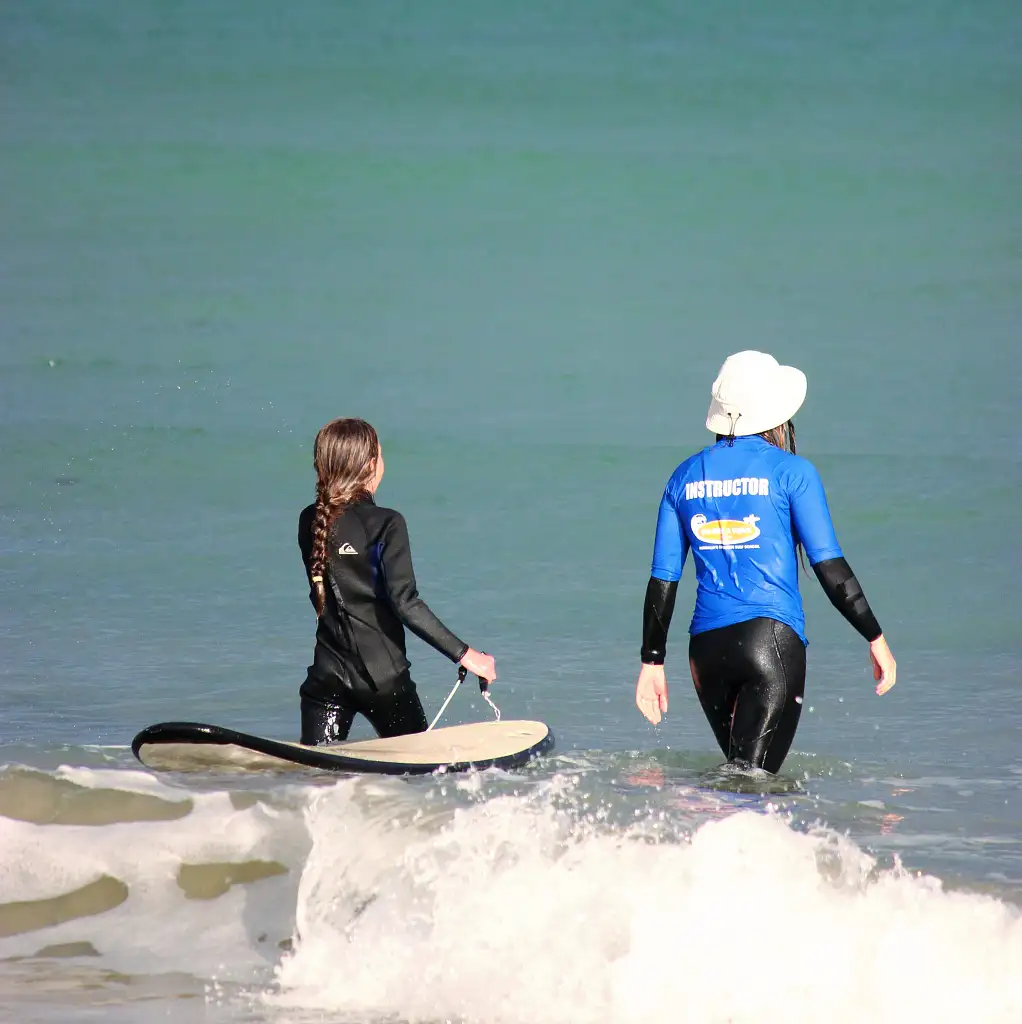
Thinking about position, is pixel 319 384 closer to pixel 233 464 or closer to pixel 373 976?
pixel 233 464

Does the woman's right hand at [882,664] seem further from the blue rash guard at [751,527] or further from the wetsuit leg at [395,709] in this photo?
the wetsuit leg at [395,709]

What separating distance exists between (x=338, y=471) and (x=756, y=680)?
4.90 feet

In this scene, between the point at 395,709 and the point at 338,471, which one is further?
the point at 395,709

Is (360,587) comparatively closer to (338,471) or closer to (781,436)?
(338,471)

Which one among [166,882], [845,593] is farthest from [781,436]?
[166,882]

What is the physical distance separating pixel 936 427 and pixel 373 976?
15.6m

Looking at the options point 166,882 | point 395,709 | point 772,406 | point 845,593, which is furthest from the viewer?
point 395,709

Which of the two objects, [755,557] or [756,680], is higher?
→ [755,557]

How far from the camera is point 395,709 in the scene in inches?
222

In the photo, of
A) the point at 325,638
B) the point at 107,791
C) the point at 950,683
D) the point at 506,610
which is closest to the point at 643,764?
the point at 325,638

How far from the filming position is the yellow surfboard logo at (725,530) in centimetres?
527

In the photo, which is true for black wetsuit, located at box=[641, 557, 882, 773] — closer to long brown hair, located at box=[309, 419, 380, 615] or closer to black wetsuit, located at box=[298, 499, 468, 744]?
black wetsuit, located at box=[298, 499, 468, 744]

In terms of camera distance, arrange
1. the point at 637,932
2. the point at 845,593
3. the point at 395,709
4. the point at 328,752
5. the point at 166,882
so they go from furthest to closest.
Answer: the point at 395,709 < the point at 328,752 < the point at 845,593 < the point at 166,882 < the point at 637,932

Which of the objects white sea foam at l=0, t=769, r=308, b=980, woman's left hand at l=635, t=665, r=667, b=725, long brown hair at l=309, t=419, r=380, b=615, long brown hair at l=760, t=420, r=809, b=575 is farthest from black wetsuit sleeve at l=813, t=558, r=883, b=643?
white sea foam at l=0, t=769, r=308, b=980
